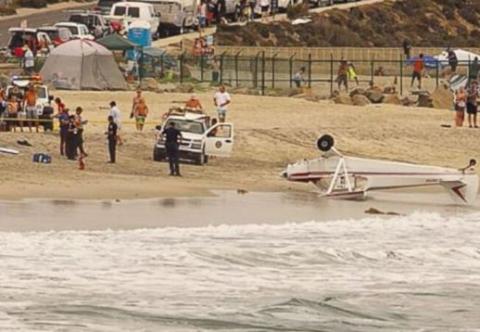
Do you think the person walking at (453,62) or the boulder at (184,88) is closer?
the boulder at (184,88)

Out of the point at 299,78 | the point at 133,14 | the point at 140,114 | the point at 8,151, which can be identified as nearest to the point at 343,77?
the point at 299,78

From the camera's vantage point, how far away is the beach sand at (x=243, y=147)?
32312 mm

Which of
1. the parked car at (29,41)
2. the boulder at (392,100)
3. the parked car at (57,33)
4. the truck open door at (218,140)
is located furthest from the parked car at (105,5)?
the truck open door at (218,140)

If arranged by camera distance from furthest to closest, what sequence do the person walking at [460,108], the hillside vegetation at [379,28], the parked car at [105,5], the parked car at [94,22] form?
1. the hillside vegetation at [379,28]
2. the parked car at [105,5]
3. the parked car at [94,22]
4. the person walking at [460,108]

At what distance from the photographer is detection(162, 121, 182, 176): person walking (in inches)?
1345

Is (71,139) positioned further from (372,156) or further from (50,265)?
(50,265)

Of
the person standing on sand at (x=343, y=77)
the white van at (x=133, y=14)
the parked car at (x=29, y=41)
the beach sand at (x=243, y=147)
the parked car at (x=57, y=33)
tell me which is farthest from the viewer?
the white van at (x=133, y=14)

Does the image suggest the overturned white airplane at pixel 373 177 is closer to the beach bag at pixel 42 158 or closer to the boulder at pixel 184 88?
the beach bag at pixel 42 158

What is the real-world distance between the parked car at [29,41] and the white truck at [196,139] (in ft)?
79.9

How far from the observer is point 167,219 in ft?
93.8

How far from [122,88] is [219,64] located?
912cm

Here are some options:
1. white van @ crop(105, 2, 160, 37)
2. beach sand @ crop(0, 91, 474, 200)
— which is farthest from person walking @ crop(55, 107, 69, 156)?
white van @ crop(105, 2, 160, 37)

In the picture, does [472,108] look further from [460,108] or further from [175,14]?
[175,14]

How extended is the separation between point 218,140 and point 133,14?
111 ft
